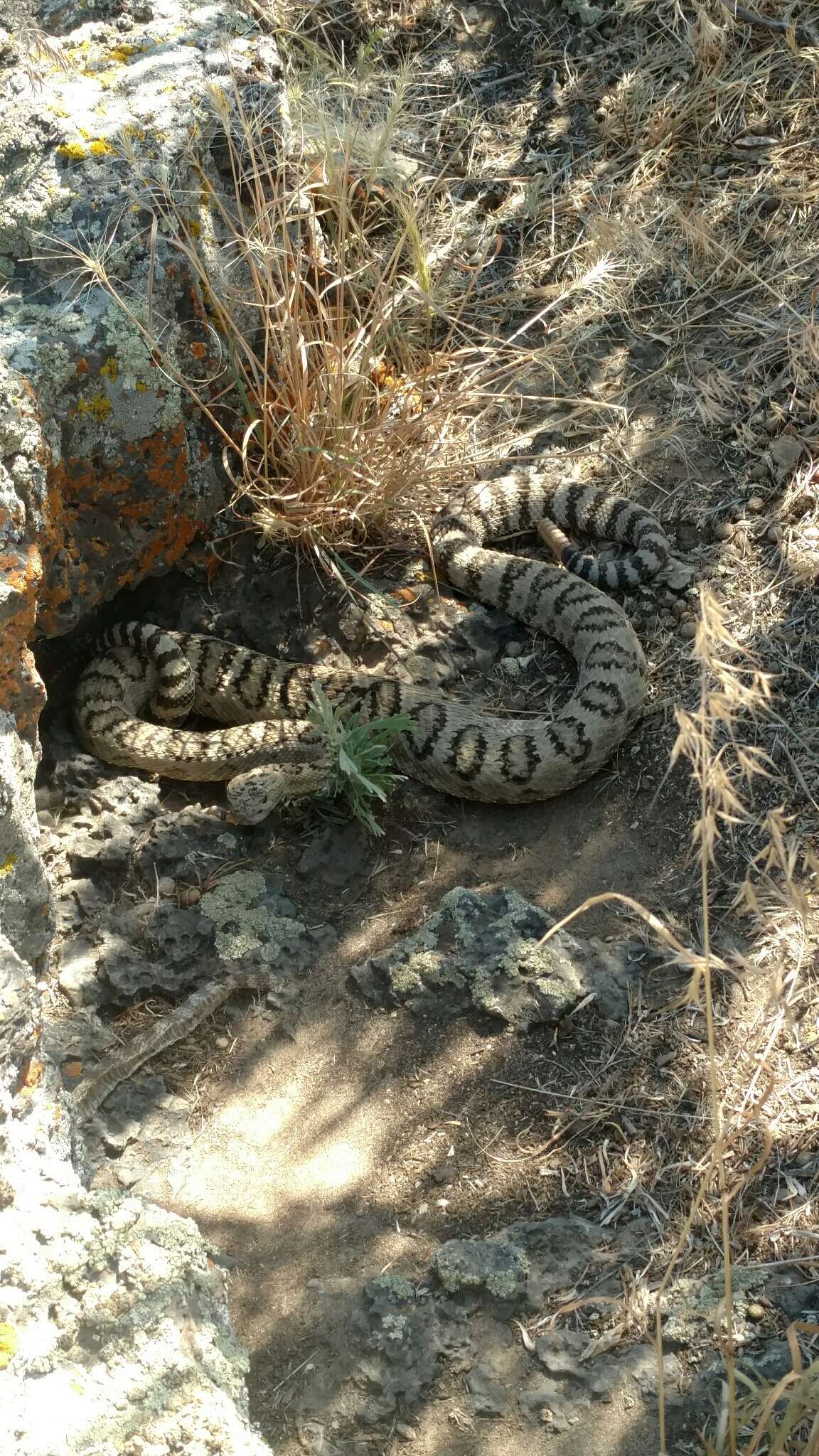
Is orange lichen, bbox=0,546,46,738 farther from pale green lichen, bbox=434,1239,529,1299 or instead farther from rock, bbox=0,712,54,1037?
pale green lichen, bbox=434,1239,529,1299

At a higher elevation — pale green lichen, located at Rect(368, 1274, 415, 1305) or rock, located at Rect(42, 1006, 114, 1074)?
rock, located at Rect(42, 1006, 114, 1074)

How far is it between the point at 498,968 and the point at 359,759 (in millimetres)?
939

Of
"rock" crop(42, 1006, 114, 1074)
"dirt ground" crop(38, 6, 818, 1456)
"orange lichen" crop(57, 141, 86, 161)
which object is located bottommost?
"dirt ground" crop(38, 6, 818, 1456)

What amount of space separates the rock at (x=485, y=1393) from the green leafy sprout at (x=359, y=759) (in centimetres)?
187

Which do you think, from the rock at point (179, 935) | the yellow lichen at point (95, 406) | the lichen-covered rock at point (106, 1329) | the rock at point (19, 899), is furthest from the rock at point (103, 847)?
the lichen-covered rock at point (106, 1329)

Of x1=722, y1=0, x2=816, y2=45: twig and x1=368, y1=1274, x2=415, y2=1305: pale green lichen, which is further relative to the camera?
x1=722, y1=0, x2=816, y2=45: twig

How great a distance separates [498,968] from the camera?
151 inches

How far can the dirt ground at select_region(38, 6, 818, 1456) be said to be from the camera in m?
3.02

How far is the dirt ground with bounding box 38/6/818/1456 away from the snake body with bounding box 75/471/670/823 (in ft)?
0.41

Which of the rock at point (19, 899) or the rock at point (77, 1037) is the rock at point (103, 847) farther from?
the rock at point (19, 899)

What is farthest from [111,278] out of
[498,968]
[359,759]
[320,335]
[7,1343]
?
[7,1343]

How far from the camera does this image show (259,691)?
517 cm

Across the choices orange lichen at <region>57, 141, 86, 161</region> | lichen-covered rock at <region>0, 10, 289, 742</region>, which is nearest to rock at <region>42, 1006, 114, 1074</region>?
lichen-covered rock at <region>0, 10, 289, 742</region>

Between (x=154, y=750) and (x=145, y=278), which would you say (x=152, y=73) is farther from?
(x=154, y=750)
